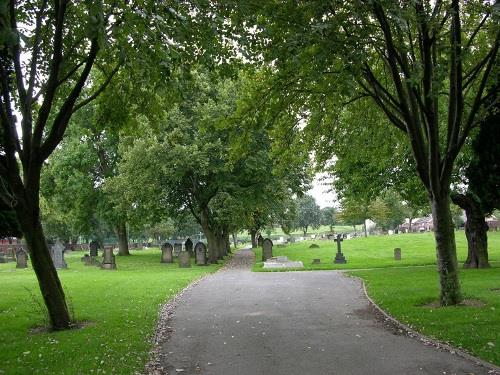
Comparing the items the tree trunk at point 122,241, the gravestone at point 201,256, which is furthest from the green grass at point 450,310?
the tree trunk at point 122,241

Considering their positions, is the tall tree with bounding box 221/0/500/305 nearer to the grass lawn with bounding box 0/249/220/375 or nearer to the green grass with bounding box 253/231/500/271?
the grass lawn with bounding box 0/249/220/375

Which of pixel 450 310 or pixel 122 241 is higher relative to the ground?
pixel 122 241

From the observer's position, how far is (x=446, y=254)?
11.6m

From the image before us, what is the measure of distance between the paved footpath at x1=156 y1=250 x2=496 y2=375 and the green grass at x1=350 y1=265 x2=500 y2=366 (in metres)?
0.55

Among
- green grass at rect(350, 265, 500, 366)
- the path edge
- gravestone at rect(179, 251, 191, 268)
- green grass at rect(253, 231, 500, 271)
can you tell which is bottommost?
green grass at rect(253, 231, 500, 271)

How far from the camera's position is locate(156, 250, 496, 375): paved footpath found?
7000 mm

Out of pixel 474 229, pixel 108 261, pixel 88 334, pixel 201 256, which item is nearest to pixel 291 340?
pixel 88 334

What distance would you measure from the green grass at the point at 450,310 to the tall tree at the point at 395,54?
977 millimetres

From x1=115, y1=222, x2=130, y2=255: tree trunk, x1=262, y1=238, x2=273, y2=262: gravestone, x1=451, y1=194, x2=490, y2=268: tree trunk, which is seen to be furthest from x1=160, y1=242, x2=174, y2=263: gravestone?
x1=451, y1=194, x2=490, y2=268: tree trunk

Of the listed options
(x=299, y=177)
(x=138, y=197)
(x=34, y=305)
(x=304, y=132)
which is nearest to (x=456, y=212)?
(x=299, y=177)

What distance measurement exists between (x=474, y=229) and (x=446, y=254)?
10.4 metres

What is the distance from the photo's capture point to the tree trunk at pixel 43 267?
9875mm

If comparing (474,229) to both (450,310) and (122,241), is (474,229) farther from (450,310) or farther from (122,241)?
(122,241)

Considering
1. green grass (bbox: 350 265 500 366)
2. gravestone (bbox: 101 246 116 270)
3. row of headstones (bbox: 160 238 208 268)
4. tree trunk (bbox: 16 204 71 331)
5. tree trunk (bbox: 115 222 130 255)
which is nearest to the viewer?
green grass (bbox: 350 265 500 366)
